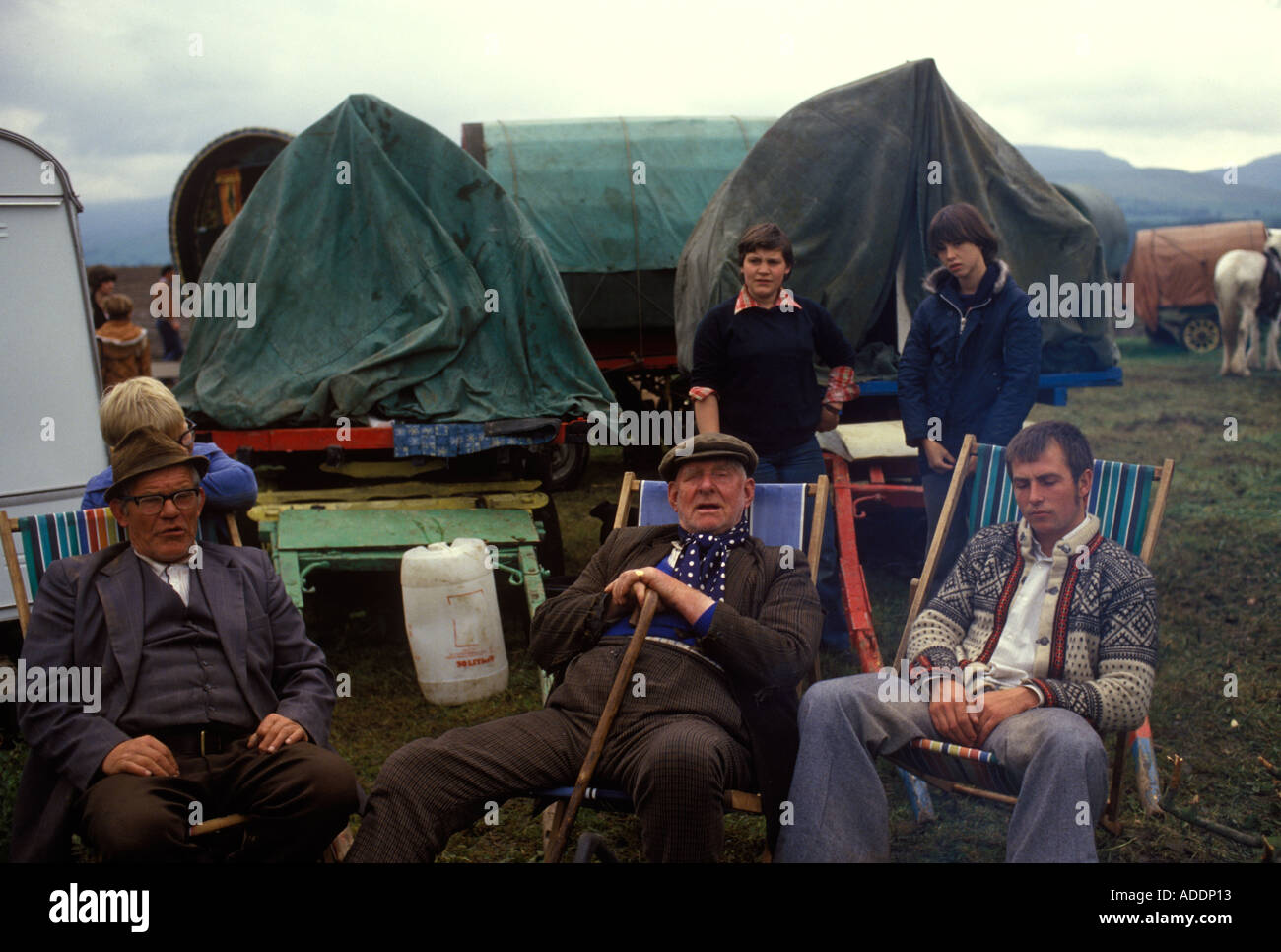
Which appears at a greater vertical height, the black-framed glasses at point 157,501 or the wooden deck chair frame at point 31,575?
the black-framed glasses at point 157,501

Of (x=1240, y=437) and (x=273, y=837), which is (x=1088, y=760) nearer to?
(x=273, y=837)

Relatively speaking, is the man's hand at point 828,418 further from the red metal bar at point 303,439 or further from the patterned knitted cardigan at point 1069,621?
the red metal bar at point 303,439

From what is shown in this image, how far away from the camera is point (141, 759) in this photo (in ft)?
9.61

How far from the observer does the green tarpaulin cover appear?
998 cm

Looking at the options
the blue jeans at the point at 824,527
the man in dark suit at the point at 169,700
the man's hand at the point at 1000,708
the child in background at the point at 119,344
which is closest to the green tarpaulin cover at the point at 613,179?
the child in background at the point at 119,344

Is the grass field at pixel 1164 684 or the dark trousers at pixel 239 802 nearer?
the dark trousers at pixel 239 802

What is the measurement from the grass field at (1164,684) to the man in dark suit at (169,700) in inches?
36.0

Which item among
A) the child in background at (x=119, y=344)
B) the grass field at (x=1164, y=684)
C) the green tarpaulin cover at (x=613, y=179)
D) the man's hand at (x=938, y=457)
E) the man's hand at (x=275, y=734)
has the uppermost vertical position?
the green tarpaulin cover at (x=613, y=179)

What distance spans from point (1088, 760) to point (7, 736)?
4191mm

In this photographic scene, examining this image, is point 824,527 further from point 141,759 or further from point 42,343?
point 42,343

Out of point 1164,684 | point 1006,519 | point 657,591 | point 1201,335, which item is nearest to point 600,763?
point 657,591

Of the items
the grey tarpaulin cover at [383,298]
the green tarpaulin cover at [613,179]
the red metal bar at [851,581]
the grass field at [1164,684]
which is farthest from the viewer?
the green tarpaulin cover at [613,179]

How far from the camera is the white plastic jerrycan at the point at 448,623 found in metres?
5.11

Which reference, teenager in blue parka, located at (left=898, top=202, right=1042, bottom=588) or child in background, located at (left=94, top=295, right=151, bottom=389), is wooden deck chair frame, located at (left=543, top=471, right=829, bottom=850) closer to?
teenager in blue parka, located at (left=898, top=202, right=1042, bottom=588)
